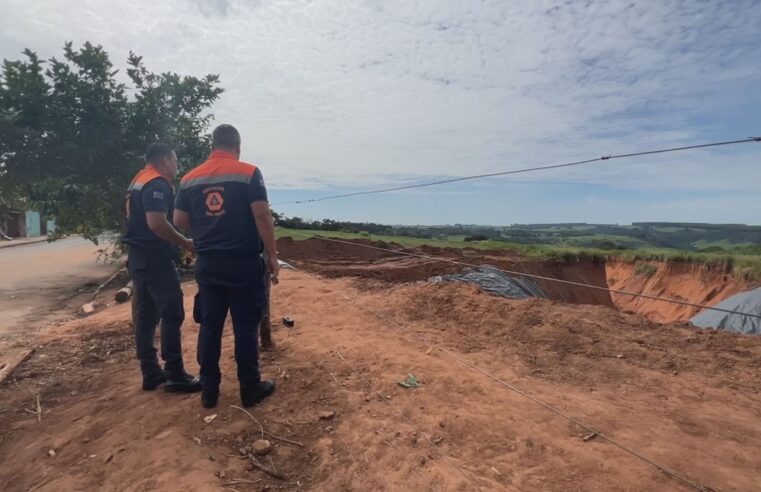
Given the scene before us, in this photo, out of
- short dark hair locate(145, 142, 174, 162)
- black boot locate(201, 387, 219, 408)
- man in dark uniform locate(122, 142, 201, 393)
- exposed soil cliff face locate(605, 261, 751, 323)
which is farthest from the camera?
exposed soil cliff face locate(605, 261, 751, 323)

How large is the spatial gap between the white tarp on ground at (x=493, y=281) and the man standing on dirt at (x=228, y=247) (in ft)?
20.2

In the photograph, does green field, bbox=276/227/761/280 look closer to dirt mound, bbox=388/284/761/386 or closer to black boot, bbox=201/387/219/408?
dirt mound, bbox=388/284/761/386

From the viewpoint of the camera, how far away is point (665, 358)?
497 cm

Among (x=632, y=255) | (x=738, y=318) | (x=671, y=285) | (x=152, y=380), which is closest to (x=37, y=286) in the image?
(x=152, y=380)

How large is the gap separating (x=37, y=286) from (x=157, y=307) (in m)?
10.3

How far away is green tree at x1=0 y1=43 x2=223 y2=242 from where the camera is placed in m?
6.84

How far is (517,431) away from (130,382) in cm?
319

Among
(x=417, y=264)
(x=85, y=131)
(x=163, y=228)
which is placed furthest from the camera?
(x=417, y=264)

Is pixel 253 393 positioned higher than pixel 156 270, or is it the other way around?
pixel 156 270

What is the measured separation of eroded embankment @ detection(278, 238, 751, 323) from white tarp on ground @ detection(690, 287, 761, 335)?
238 centimetres

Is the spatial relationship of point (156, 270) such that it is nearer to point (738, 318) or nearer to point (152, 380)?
point (152, 380)

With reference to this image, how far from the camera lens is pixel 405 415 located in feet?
10.2

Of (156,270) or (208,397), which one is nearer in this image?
(208,397)

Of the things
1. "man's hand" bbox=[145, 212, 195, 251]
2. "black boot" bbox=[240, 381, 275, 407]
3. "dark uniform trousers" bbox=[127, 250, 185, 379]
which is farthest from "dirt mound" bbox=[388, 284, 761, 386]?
"man's hand" bbox=[145, 212, 195, 251]
